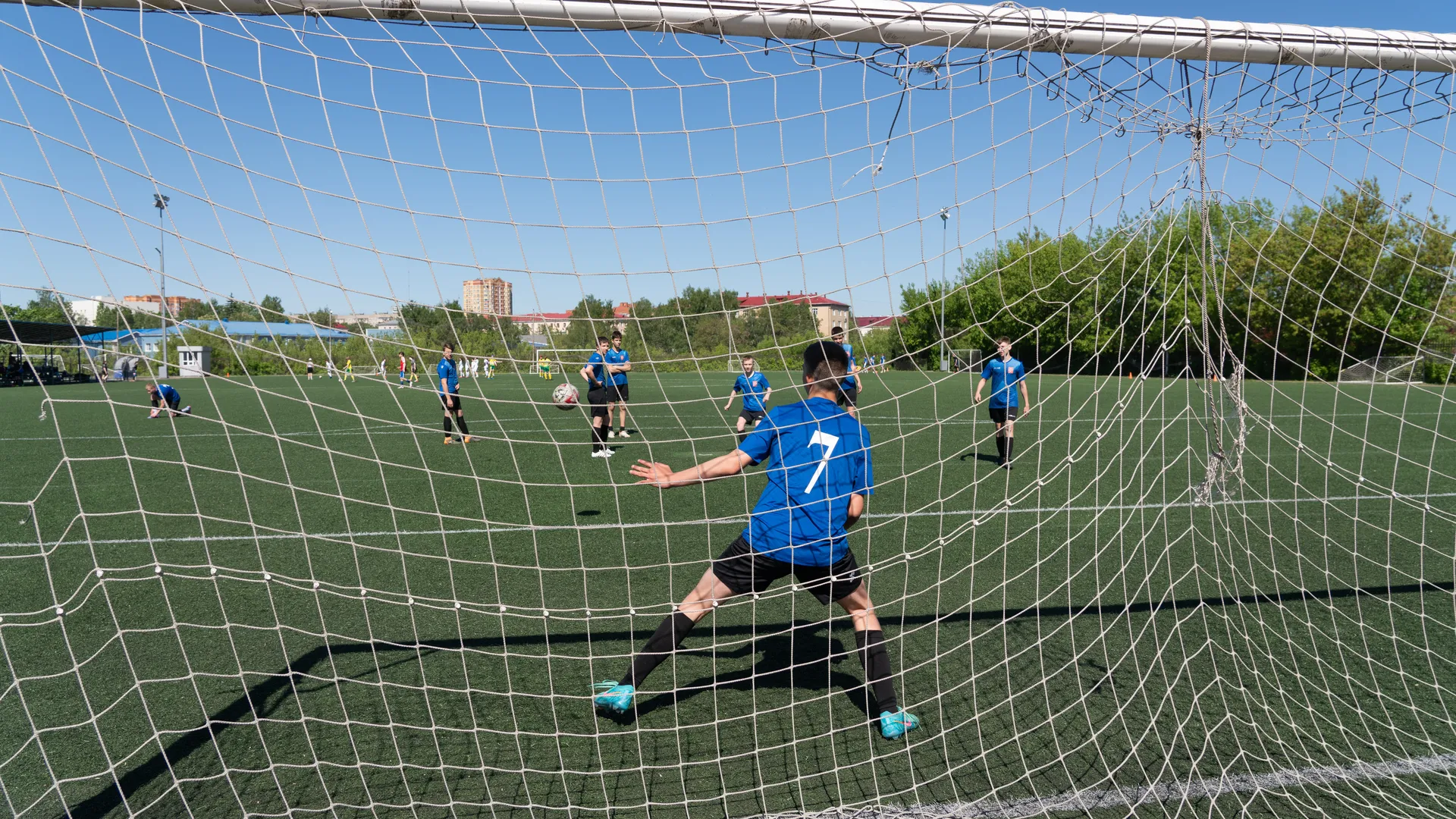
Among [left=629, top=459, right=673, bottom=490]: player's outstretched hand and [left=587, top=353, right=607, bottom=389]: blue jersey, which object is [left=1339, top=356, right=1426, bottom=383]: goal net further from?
[left=587, top=353, right=607, bottom=389]: blue jersey

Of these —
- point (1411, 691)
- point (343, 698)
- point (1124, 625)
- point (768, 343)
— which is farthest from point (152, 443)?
point (1411, 691)

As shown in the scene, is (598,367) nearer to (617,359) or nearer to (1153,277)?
(617,359)

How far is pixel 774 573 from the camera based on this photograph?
11.6ft

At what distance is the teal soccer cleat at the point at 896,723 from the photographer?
3.51 metres

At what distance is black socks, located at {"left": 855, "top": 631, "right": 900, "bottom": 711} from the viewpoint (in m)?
3.58

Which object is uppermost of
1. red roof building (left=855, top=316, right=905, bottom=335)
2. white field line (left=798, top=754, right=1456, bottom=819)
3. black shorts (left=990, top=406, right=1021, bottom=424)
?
red roof building (left=855, top=316, right=905, bottom=335)

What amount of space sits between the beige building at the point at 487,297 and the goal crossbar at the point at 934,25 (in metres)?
0.93

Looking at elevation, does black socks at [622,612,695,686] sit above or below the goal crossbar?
below

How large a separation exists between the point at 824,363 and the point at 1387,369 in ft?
34.8

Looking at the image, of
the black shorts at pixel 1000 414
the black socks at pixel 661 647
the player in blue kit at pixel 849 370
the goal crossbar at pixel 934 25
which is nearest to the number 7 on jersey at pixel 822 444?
the player in blue kit at pixel 849 370

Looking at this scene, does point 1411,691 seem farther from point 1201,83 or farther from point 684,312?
point 684,312

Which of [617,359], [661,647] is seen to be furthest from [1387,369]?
[661,647]

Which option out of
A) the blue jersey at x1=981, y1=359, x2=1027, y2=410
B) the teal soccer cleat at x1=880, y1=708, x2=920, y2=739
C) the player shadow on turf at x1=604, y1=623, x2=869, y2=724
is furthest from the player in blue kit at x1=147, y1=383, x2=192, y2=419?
the blue jersey at x1=981, y1=359, x2=1027, y2=410

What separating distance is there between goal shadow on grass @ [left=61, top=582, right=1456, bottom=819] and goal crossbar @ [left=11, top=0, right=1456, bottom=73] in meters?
2.22
